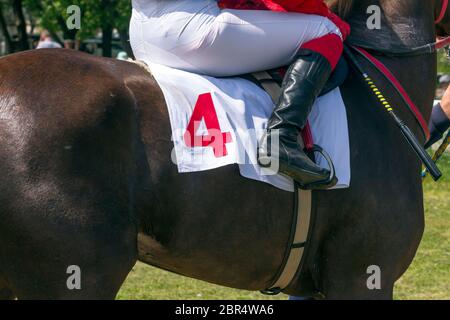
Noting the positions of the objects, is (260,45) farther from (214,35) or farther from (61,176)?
(61,176)

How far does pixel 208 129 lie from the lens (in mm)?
3469

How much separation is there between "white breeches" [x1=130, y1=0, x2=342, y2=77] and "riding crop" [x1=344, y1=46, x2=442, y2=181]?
322mm

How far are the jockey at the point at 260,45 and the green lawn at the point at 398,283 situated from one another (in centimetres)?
297

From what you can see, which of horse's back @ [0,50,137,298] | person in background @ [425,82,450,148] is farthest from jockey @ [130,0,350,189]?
person in background @ [425,82,450,148]

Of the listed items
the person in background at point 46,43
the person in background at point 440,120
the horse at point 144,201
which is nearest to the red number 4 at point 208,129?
the horse at point 144,201

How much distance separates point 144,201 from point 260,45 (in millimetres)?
887

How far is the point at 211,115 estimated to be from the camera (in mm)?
3492

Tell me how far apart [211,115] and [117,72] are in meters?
0.42

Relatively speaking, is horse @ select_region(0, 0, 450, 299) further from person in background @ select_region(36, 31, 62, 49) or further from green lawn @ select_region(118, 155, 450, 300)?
person in background @ select_region(36, 31, 62, 49)

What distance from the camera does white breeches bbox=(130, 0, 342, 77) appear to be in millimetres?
3566

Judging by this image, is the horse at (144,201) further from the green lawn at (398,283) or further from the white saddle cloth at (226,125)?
the green lawn at (398,283)

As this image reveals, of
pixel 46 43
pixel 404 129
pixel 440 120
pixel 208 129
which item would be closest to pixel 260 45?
pixel 208 129
